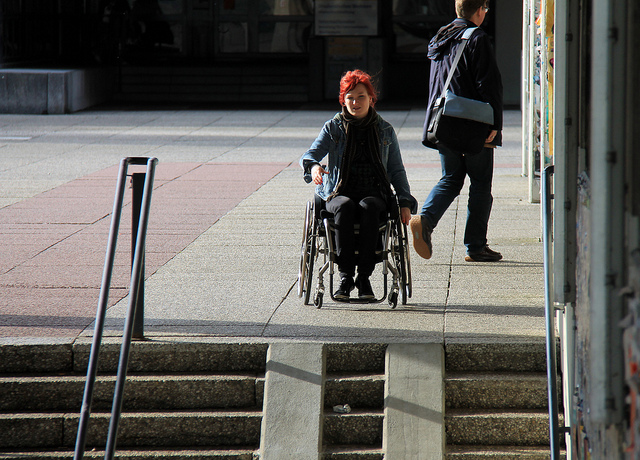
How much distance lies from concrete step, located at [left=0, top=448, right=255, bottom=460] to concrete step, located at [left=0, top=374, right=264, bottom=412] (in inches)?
9.7

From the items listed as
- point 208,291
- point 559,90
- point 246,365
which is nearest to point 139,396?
point 246,365

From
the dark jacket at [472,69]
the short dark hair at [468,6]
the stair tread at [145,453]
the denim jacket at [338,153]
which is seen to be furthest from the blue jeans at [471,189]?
the stair tread at [145,453]

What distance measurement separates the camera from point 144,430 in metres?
4.46

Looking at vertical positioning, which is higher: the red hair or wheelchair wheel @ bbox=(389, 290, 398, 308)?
the red hair

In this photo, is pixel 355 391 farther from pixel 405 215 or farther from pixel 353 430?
pixel 405 215

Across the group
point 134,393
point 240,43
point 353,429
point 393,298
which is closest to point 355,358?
point 353,429

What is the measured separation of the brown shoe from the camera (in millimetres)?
5707

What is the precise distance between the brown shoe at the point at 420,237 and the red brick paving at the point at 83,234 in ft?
6.34

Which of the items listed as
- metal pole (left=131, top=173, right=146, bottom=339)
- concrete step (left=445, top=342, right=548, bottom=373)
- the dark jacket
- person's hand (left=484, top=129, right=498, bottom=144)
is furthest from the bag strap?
metal pole (left=131, top=173, right=146, bottom=339)

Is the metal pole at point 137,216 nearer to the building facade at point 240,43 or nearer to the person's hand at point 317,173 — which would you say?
the person's hand at point 317,173

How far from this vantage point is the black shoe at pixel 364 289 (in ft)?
17.0

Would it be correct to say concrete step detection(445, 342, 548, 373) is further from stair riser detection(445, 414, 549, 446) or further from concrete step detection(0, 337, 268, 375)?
concrete step detection(0, 337, 268, 375)

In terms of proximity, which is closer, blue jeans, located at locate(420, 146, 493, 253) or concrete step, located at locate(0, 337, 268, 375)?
concrete step, located at locate(0, 337, 268, 375)

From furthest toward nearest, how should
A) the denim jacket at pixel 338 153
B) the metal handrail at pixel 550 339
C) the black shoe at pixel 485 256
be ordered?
the black shoe at pixel 485 256, the denim jacket at pixel 338 153, the metal handrail at pixel 550 339
